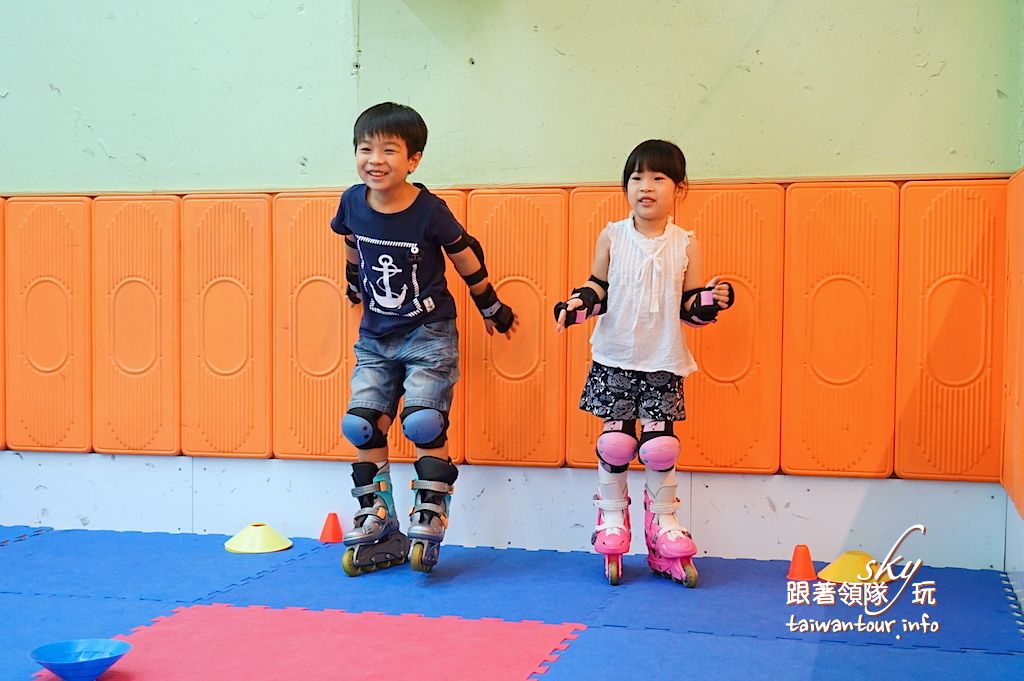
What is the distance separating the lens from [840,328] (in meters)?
4.58

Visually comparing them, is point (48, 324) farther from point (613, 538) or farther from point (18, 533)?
point (613, 538)

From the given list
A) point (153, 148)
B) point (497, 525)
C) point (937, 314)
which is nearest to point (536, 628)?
point (497, 525)

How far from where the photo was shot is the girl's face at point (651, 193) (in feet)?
14.2

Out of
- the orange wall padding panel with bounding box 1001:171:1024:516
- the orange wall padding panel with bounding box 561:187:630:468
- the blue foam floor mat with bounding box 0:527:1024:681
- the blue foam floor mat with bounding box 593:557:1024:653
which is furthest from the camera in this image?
the orange wall padding panel with bounding box 561:187:630:468

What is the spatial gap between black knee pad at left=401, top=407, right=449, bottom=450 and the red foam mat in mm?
838

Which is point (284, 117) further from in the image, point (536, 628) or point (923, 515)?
point (923, 515)

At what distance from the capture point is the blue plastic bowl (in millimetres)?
3002

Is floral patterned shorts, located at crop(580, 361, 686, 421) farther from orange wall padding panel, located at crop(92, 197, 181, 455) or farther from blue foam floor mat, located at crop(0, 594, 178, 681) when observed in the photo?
orange wall padding panel, located at crop(92, 197, 181, 455)

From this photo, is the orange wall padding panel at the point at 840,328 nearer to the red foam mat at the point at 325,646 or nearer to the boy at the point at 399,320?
the boy at the point at 399,320

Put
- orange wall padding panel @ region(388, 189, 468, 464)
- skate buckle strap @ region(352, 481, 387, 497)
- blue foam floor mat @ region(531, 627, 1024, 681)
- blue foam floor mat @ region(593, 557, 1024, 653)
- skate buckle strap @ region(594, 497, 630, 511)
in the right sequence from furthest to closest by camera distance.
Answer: orange wall padding panel @ region(388, 189, 468, 464) → skate buckle strap @ region(352, 481, 387, 497) → skate buckle strap @ region(594, 497, 630, 511) → blue foam floor mat @ region(593, 557, 1024, 653) → blue foam floor mat @ region(531, 627, 1024, 681)

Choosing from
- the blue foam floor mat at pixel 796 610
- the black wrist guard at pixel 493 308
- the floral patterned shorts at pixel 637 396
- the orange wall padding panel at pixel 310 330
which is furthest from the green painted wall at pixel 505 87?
the blue foam floor mat at pixel 796 610

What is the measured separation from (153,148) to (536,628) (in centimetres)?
293

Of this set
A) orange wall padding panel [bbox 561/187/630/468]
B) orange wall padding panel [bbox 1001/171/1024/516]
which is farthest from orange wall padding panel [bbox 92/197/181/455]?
orange wall padding panel [bbox 1001/171/1024/516]

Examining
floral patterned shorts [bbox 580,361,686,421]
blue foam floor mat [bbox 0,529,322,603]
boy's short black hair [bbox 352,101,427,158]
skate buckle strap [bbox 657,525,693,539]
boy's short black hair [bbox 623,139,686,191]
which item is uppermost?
boy's short black hair [bbox 352,101,427,158]
